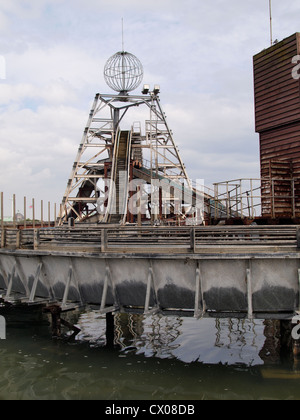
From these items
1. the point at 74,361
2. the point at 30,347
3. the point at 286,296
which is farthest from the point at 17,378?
the point at 286,296

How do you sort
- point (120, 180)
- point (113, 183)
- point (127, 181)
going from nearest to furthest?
point (127, 181), point (113, 183), point (120, 180)

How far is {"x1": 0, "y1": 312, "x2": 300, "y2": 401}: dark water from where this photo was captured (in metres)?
12.0

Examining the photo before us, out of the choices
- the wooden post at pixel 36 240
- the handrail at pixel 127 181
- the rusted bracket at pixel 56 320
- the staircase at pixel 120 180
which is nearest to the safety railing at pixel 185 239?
the wooden post at pixel 36 240

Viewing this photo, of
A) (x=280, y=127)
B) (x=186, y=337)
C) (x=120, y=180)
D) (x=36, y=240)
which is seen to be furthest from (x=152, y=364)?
(x=120, y=180)

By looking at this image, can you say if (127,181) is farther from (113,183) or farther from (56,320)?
(56,320)

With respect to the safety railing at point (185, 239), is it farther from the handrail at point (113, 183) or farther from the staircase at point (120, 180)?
the staircase at point (120, 180)

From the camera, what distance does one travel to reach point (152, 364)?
1423cm

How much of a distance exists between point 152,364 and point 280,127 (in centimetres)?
1777

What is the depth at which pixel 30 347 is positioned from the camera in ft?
53.8

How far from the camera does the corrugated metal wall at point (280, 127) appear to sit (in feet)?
81.0

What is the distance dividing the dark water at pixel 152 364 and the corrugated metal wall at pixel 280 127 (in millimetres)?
8507
